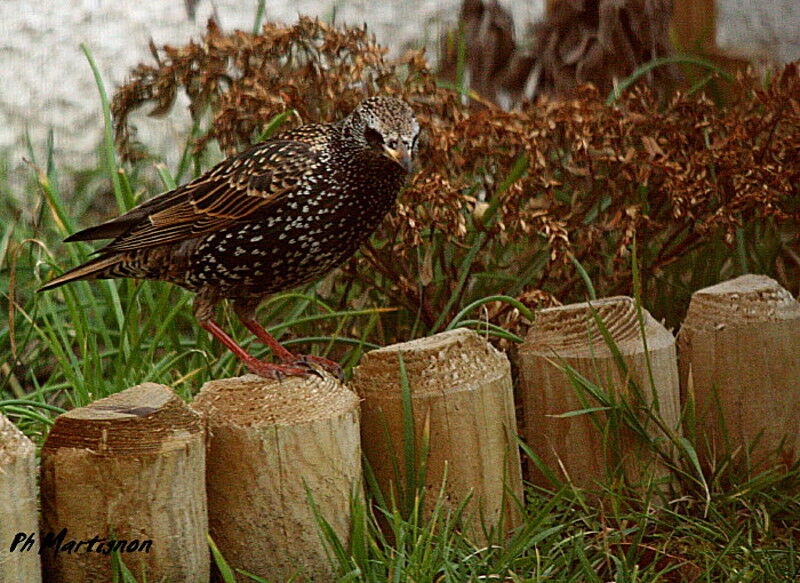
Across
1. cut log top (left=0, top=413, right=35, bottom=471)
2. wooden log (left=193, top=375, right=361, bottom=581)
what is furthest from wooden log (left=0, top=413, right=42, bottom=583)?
wooden log (left=193, top=375, right=361, bottom=581)

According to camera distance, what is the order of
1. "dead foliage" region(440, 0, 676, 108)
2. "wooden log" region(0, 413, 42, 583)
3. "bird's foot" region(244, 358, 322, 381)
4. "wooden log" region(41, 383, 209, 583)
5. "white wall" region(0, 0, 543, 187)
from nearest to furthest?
"wooden log" region(0, 413, 42, 583)
"wooden log" region(41, 383, 209, 583)
"bird's foot" region(244, 358, 322, 381)
"dead foliage" region(440, 0, 676, 108)
"white wall" region(0, 0, 543, 187)

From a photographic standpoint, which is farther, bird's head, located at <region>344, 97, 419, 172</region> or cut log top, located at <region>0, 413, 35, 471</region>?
bird's head, located at <region>344, 97, 419, 172</region>

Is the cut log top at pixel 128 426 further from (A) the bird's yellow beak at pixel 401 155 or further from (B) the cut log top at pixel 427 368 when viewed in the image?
(A) the bird's yellow beak at pixel 401 155

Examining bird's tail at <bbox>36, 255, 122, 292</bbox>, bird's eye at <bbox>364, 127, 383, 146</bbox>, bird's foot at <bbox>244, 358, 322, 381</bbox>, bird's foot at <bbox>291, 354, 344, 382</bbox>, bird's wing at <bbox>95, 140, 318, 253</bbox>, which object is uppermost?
bird's eye at <bbox>364, 127, 383, 146</bbox>

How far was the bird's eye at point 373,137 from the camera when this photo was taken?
9.35 ft

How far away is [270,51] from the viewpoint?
3721 millimetres

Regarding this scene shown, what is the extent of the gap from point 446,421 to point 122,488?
0.75 m

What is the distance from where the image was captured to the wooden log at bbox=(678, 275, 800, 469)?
289cm

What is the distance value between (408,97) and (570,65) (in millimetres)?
1418

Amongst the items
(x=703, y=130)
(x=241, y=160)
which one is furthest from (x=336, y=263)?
(x=703, y=130)

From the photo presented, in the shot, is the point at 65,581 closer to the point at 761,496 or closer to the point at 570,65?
the point at 761,496

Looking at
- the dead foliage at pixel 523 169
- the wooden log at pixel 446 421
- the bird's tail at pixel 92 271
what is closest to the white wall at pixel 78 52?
the dead foliage at pixel 523 169

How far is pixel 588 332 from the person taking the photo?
9.12ft

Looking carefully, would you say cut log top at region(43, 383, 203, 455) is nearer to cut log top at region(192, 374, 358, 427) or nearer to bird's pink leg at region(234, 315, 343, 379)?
cut log top at region(192, 374, 358, 427)
